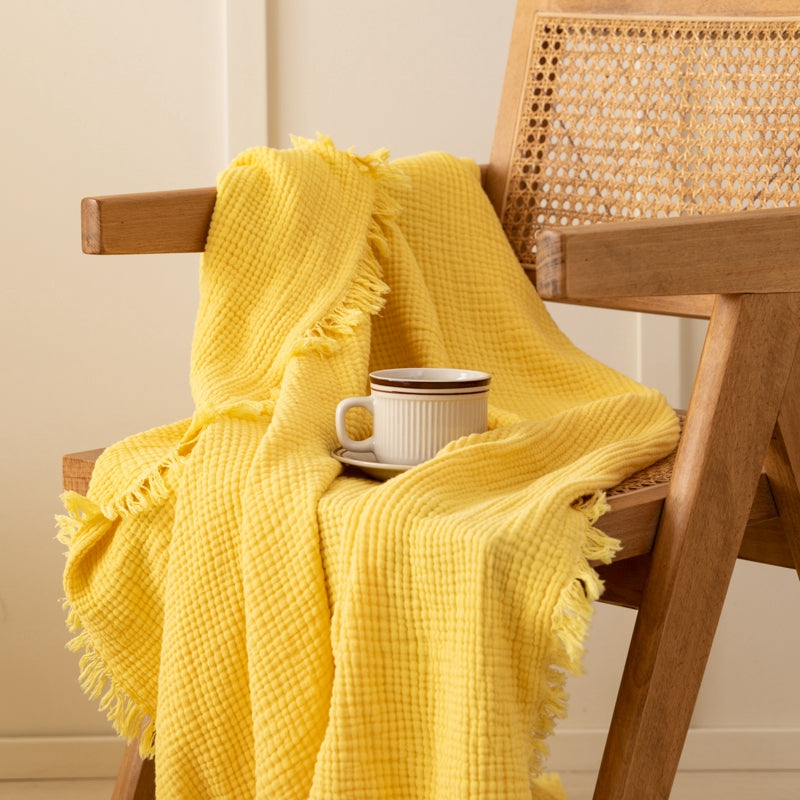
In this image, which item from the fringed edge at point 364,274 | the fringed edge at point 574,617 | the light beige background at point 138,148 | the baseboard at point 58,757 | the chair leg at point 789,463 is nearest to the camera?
the fringed edge at point 574,617

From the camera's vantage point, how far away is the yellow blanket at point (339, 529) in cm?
67

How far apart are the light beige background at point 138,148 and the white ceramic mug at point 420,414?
65 centimetres

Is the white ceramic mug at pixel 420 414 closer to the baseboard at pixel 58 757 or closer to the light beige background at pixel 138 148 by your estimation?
the light beige background at pixel 138 148

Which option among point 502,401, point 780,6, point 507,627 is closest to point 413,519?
point 507,627

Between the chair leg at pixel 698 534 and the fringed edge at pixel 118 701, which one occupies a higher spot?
the chair leg at pixel 698 534

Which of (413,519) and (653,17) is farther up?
(653,17)

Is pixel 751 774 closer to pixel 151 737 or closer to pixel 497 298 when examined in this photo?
pixel 497 298

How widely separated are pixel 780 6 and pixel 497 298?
33cm

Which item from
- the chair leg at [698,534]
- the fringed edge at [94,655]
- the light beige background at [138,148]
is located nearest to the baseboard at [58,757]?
the light beige background at [138,148]

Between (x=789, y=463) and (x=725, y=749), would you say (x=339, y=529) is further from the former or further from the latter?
(x=725, y=749)

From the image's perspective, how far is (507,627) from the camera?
26.3 inches

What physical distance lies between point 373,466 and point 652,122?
0.46 meters

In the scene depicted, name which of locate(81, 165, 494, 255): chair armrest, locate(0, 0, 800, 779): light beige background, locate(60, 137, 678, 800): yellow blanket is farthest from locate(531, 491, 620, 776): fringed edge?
locate(0, 0, 800, 779): light beige background

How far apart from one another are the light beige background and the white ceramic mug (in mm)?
647
